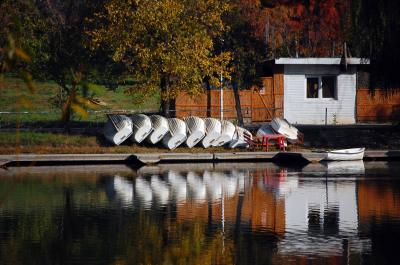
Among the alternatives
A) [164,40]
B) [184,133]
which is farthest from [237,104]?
[184,133]

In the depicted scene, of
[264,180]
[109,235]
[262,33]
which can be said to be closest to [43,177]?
[264,180]

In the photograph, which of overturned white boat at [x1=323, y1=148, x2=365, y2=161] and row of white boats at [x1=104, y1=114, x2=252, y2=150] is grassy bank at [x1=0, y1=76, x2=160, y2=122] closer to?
row of white boats at [x1=104, y1=114, x2=252, y2=150]

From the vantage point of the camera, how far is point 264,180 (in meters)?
33.3

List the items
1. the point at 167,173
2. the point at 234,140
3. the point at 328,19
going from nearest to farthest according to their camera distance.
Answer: the point at 167,173
the point at 234,140
the point at 328,19

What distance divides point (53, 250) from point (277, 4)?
206ft

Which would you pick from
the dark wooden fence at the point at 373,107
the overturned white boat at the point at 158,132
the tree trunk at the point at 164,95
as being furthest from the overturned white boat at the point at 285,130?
the dark wooden fence at the point at 373,107

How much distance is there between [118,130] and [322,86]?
1814cm

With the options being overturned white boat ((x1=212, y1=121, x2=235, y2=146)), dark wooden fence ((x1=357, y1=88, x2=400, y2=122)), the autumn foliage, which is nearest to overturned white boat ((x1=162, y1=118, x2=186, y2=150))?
overturned white boat ((x1=212, y1=121, x2=235, y2=146))

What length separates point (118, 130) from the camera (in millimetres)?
41469

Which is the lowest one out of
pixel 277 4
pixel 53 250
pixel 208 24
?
pixel 53 250

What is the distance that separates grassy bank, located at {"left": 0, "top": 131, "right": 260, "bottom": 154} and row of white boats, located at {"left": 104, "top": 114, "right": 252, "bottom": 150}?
33 centimetres

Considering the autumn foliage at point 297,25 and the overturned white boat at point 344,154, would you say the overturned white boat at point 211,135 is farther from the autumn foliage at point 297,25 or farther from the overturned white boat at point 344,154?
the autumn foliage at point 297,25

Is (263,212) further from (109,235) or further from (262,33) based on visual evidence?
(262,33)

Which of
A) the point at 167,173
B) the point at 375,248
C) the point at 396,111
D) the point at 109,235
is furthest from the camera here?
the point at 396,111
